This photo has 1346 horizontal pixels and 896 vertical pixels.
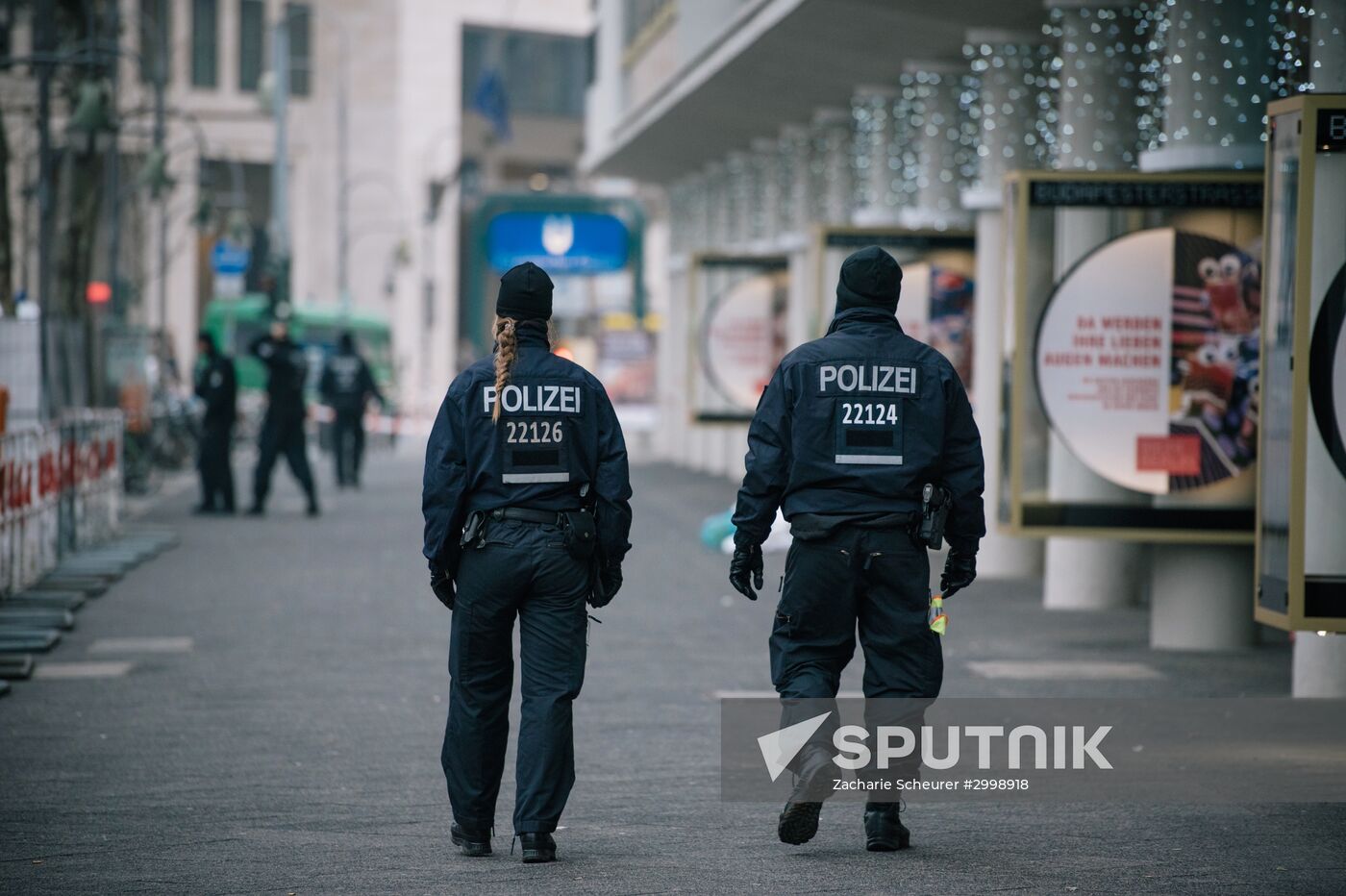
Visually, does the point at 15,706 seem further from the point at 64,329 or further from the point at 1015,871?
the point at 64,329

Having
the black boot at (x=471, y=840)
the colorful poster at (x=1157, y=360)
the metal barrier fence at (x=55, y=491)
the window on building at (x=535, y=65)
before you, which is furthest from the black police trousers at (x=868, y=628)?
the window on building at (x=535, y=65)

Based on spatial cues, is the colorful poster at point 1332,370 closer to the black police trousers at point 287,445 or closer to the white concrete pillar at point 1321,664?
the white concrete pillar at point 1321,664

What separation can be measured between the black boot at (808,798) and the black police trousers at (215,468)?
17447 millimetres

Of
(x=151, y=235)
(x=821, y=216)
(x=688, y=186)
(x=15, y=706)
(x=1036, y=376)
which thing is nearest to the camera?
(x=15, y=706)

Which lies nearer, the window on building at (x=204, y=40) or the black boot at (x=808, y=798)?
the black boot at (x=808, y=798)

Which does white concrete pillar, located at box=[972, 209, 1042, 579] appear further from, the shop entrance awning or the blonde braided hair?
the blonde braided hair

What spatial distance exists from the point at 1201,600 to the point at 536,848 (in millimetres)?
7056

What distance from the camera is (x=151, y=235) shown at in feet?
226

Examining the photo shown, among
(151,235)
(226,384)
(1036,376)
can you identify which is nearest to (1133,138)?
(1036,376)

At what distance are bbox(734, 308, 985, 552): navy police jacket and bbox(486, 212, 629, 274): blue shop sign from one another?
105 ft

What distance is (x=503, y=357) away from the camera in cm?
730

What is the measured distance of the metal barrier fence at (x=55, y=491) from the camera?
14.6m

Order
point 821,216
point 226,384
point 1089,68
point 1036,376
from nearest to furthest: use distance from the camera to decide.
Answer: point 1036,376, point 1089,68, point 226,384, point 821,216

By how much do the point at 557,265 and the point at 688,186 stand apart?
2.77 metres
